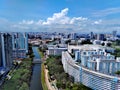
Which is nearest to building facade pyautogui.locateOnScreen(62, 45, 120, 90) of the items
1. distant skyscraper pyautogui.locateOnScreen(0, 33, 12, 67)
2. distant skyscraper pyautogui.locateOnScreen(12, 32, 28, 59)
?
→ distant skyscraper pyautogui.locateOnScreen(0, 33, 12, 67)

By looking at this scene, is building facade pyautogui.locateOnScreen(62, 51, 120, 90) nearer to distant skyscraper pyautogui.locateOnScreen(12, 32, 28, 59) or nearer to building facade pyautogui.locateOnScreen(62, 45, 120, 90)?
building facade pyautogui.locateOnScreen(62, 45, 120, 90)

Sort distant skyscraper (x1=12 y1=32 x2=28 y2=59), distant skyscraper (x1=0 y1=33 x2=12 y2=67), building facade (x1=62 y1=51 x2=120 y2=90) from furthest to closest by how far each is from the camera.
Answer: distant skyscraper (x1=12 y1=32 x2=28 y2=59) < distant skyscraper (x1=0 y1=33 x2=12 y2=67) < building facade (x1=62 y1=51 x2=120 y2=90)

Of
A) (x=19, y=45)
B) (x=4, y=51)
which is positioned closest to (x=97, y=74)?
(x=4, y=51)

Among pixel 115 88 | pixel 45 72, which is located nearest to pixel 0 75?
pixel 45 72

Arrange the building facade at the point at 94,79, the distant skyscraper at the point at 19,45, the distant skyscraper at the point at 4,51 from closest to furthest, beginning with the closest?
the building facade at the point at 94,79, the distant skyscraper at the point at 4,51, the distant skyscraper at the point at 19,45

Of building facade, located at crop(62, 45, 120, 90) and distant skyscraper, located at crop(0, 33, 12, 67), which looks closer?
building facade, located at crop(62, 45, 120, 90)

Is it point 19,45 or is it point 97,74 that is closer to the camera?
point 97,74

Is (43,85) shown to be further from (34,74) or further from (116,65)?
(116,65)

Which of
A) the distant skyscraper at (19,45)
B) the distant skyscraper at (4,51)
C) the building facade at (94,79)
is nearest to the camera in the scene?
the building facade at (94,79)

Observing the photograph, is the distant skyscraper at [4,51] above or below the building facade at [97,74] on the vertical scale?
above

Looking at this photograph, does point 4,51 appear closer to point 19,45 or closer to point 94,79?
point 94,79

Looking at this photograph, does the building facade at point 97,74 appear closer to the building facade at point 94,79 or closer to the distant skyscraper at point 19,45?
the building facade at point 94,79

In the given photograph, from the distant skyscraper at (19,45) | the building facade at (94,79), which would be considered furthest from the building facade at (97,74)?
the distant skyscraper at (19,45)
